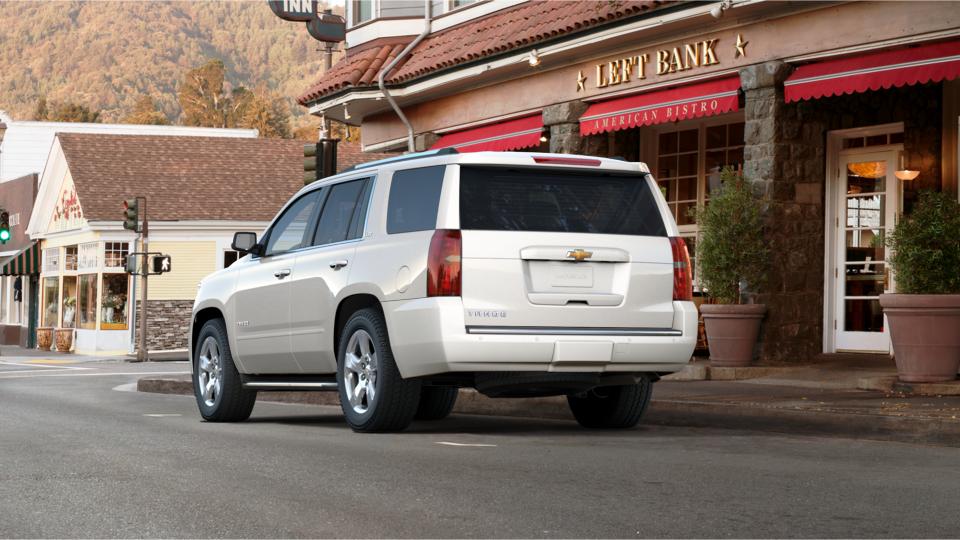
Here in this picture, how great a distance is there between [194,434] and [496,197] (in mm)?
2974

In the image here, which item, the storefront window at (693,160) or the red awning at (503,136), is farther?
the red awning at (503,136)

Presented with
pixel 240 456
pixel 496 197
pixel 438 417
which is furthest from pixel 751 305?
pixel 240 456

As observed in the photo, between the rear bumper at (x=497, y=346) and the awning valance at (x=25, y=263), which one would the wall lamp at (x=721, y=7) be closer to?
the rear bumper at (x=497, y=346)

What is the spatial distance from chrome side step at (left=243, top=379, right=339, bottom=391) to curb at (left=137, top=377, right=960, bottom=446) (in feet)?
8.09

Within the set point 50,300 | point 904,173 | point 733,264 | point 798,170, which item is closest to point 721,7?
point 798,170

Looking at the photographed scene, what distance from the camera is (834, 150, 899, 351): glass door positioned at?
1728cm

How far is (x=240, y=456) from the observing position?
30.1ft

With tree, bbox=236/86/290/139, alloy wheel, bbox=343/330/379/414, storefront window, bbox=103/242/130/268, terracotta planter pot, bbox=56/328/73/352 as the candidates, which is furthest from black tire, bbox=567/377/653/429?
tree, bbox=236/86/290/139

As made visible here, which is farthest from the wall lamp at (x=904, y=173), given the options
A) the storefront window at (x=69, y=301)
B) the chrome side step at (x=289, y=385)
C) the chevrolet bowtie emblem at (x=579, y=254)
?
the storefront window at (x=69, y=301)

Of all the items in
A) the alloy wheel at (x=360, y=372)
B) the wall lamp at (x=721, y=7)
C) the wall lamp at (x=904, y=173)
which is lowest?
the alloy wheel at (x=360, y=372)

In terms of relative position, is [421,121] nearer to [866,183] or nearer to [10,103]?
[866,183]

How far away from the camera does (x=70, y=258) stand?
47.8m

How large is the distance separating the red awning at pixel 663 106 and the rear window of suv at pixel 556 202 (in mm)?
6382

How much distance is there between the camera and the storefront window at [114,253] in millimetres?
44812
